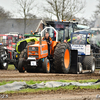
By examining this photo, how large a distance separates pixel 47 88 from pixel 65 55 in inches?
236

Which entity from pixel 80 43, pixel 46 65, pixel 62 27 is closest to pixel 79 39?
pixel 80 43

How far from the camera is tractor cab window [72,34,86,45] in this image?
16.8m

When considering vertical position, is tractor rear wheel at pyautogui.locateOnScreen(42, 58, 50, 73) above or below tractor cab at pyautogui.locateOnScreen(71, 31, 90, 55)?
below

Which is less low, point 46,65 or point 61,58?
point 61,58

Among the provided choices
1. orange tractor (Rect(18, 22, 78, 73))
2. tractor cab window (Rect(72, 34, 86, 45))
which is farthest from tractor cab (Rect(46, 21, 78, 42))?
orange tractor (Rect(18, 22, 78, 73))

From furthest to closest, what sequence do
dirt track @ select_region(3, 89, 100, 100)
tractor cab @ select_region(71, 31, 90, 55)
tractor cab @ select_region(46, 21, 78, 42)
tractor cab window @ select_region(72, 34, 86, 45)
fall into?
tractor cab window @ select_region(72, 34, 86, 45)
tractor cab @ select_region(71, 31, 90, 55)
tractor cab @ select_region(46, 21, 78, 42)
dirt track @ select_region(3, 89, 100, 100)

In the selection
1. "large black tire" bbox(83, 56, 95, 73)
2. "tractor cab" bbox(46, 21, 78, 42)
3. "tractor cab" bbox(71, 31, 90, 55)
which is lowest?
"large black tire" bbox(83, 56, 95, 73)

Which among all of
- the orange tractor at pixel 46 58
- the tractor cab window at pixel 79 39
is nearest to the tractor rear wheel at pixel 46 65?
the orange tractor at pixel 46 58

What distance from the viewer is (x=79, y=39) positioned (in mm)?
16969

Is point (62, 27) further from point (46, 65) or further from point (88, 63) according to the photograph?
point (46, 65)

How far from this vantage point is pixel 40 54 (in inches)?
529

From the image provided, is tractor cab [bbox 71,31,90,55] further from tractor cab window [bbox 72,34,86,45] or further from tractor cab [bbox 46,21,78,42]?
tractor cab [bbox 46,21,78,42]

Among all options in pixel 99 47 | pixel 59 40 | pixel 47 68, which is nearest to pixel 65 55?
pixel 47 68

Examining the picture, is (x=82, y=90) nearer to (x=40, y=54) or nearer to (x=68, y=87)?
(x=68, y=87)
